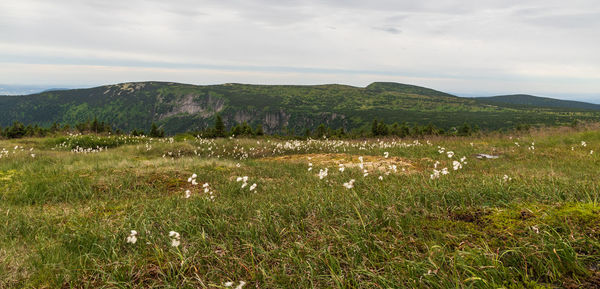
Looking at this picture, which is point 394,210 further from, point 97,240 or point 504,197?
point 97,240

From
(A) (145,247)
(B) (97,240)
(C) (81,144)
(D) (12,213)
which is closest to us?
(A) (145,247)

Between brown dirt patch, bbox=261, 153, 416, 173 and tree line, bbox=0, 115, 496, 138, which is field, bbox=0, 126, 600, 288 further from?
tree line, bbox=0, 115, 496, 138

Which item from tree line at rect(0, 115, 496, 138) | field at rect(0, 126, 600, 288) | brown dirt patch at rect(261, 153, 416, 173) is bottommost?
tree line at rect(0, 115, 496, 138)

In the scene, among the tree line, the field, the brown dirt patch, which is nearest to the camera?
the field

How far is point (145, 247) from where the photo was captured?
11.0 ft

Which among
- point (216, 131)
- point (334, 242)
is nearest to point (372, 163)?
point (334, 242)

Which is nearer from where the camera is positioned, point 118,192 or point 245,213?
point 245,213

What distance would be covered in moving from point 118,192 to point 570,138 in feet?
68.3

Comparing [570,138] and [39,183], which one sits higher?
[570,138]

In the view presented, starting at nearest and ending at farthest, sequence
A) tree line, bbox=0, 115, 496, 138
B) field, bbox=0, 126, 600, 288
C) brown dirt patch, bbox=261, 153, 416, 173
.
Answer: field, bbox=0, 126, 600, 288, brown dirt patch, bbox=261, 153, 416, 173, tree line, bbox=0, 115, 496, 138

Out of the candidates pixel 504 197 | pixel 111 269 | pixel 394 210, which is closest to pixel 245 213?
pixel 111 269

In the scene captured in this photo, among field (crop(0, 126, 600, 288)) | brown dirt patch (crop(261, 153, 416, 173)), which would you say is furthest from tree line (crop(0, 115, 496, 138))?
field (crop(0, 126, 600, 288))

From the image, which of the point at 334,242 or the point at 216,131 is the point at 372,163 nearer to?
the point at 334,242

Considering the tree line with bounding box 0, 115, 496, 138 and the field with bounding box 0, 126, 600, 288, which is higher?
the field with bounding box 0, 126, 600, 288
